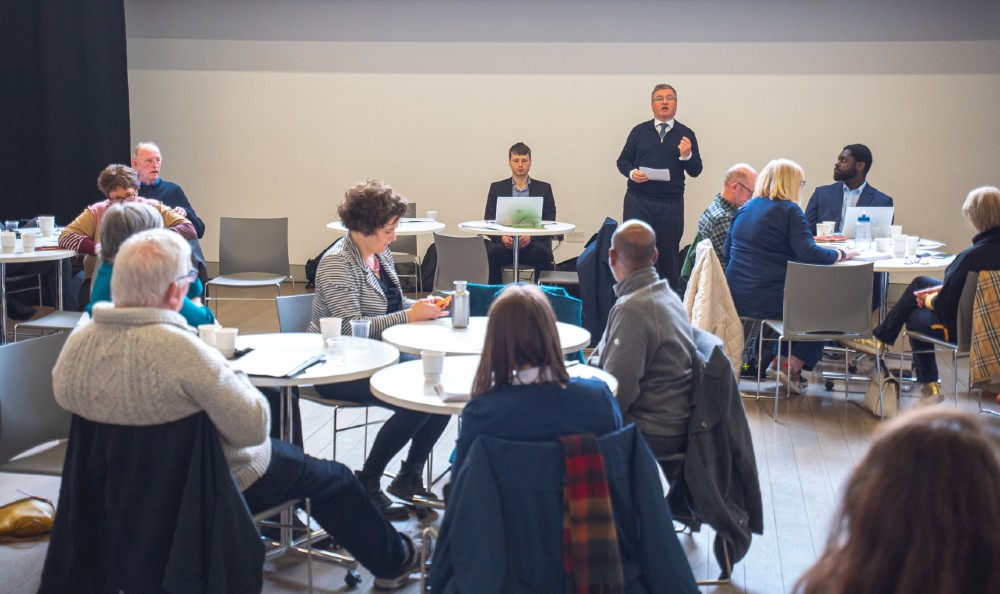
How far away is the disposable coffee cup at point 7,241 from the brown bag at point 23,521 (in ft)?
7.90

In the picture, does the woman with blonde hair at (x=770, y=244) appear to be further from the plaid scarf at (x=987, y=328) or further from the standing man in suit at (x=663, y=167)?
the standing man in suit at (x=663, y=167)

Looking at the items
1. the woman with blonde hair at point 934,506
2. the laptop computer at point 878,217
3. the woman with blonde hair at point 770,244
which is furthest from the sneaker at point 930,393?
the woman with blonde hair at point 934,506

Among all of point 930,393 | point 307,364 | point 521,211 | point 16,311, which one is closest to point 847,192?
point 930,393

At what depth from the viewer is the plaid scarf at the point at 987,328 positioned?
4285 millimetres

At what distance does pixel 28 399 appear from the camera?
9.36ft

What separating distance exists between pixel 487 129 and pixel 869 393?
4.79 metres

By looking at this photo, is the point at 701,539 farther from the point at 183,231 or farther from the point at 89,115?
the point at 89,115

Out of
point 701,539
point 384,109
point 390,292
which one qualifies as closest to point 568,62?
point 384,109

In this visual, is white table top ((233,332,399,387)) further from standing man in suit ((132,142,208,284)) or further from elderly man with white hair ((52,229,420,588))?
standing man in suit ((132,142,208,284))

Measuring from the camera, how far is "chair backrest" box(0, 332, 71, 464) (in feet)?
9.05

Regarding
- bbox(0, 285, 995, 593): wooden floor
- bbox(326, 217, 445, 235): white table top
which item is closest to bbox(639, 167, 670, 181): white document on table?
bbox(326, 217, 445, 235): white table top

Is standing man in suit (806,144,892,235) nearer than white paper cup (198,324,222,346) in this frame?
No

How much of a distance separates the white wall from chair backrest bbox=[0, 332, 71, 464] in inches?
244

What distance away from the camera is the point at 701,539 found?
11.3 feet
